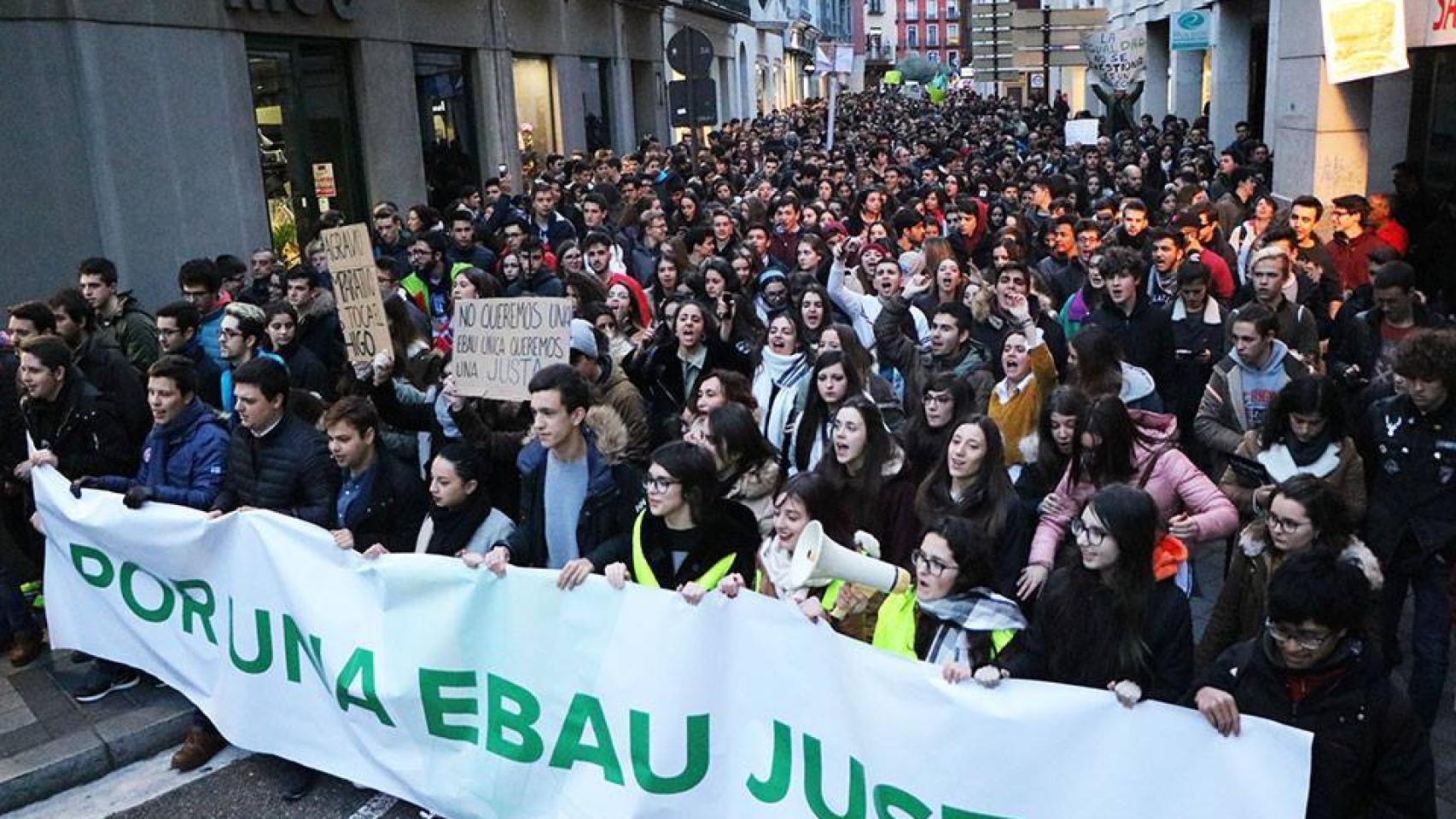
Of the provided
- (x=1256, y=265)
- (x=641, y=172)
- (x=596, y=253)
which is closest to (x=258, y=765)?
(x=596, y=253)

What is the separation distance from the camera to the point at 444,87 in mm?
16781

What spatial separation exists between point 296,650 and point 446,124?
1341cm

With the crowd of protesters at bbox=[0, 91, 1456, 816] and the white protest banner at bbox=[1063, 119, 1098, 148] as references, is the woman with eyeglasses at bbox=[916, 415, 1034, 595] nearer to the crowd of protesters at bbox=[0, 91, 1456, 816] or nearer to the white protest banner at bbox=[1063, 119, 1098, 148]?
the crowd of protesters at bbox=[0, 91, 1456, 816]

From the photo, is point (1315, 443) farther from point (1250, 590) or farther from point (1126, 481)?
point (1250, 590)

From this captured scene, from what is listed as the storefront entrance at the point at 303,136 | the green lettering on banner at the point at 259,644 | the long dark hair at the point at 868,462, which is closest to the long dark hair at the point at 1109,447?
the long dark hair at the point at 868,462

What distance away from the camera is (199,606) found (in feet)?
15.8

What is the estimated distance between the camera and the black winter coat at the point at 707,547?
409 cm

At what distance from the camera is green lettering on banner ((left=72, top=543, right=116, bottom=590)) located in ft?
16.7

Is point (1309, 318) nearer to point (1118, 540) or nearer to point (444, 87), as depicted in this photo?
point (1118, 540)

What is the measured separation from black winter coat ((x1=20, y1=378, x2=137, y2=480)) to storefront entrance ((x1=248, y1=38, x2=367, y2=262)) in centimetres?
692

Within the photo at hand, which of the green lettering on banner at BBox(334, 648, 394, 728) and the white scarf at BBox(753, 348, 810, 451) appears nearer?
the green lettering on banner at BBox(334, 648, 394, 728)

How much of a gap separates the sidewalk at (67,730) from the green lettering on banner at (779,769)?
278 cm

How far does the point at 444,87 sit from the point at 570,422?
13.4 m

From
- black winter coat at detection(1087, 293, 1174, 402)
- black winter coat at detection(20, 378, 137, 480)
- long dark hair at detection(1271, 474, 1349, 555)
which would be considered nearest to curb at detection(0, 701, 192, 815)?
black winter coat at detection(20, 378, 137, 480)
